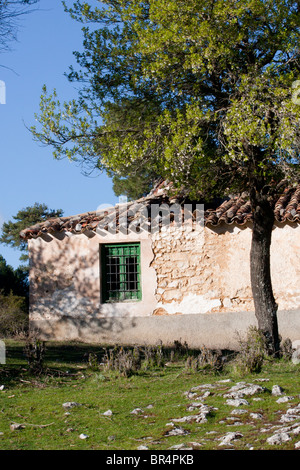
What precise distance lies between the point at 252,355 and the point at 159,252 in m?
6.34

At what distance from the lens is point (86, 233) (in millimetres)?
16047

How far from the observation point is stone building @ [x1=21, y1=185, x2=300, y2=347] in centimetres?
1453

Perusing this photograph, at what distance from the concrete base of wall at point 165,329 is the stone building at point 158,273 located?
3 cm

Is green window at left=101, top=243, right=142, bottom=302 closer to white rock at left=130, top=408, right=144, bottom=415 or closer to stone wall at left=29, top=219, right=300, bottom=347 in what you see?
stone wall at left=29, top=219, right=300, bottom=347

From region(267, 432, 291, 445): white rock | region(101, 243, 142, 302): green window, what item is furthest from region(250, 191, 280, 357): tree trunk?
region(267, 432, 291, 445): white rock

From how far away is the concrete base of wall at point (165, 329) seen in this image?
568 inches

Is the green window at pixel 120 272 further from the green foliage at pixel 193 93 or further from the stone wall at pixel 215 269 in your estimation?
the green foliage at pixel 193 93

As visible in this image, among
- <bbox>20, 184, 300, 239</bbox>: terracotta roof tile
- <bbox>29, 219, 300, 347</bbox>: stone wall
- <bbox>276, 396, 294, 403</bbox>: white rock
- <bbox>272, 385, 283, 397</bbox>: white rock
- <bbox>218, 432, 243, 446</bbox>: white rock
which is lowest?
<bbox>218, 432, 243, 446</bbox>: white rock

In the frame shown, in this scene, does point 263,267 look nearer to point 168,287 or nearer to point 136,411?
point 168,287

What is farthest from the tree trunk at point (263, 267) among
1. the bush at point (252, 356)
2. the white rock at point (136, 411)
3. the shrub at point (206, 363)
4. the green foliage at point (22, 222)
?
the green foliage at point (22, 222)

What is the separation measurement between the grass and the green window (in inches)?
176

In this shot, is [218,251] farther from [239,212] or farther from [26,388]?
[26,388]

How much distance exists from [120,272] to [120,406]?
27.4ft
